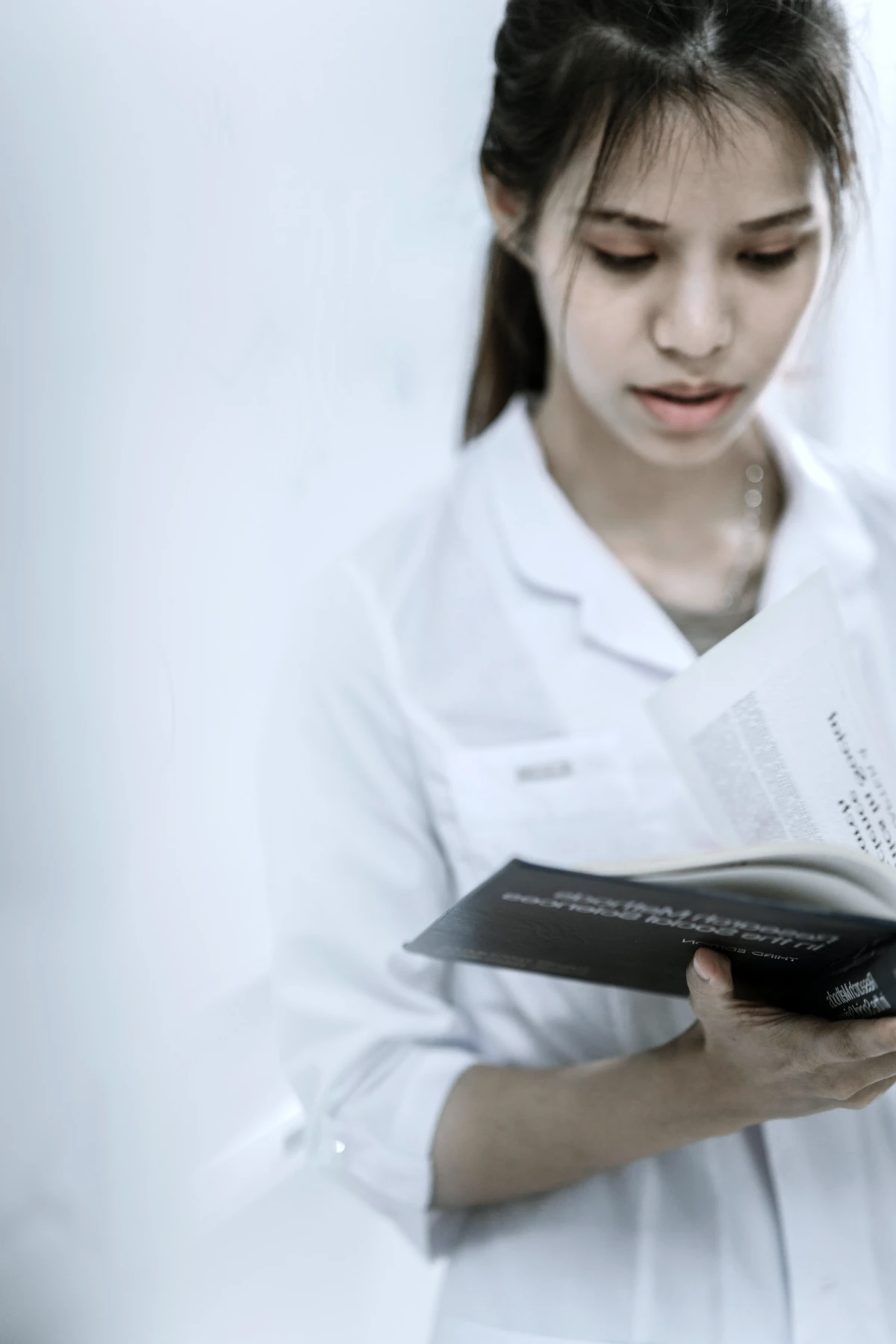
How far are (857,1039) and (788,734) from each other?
0.17 meters

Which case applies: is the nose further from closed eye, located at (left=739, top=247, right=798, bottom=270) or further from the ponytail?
the ponytail

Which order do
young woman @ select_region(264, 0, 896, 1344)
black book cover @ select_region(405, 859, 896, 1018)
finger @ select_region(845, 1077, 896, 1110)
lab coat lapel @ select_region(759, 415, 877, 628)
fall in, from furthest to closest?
1. lab coat lapel @ select_region(759, 415, 877, 628)
2. young woman @ select_region(264, 0, 896, 1344)
3. finger @ select_region(845, 1077, 896, 1110)
4. black book cover @ select_region(405, 859, 896, 1018)

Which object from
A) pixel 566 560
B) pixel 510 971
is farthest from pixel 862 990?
pixel 566 560

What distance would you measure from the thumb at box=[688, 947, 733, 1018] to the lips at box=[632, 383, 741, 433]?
1.20 ft

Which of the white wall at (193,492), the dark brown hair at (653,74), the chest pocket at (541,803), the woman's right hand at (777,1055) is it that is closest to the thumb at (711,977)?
the woman's right hand at (777,1055)

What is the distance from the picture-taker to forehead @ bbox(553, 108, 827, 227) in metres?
0.82

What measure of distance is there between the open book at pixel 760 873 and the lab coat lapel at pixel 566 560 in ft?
0.40

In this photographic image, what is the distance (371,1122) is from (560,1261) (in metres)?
0.14

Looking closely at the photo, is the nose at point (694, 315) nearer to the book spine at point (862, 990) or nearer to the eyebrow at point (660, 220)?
the eyebrow at point (660, 220)

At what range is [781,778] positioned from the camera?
763 millimetres

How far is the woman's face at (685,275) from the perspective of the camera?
83 centimetres

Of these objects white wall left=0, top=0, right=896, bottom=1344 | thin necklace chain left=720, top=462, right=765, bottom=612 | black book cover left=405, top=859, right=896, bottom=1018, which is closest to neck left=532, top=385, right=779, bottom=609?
thin necklace chain left=720, top=462, right=765, bottom=612

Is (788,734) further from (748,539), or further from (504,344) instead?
(504,344)

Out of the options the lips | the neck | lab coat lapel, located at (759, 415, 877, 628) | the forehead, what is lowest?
lab coat lapel, located at (759, 415, 877, 628)
